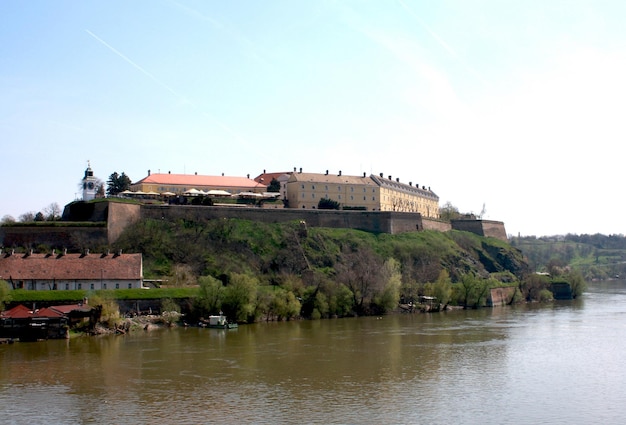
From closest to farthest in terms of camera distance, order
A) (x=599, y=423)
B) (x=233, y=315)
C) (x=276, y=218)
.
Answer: (x=599, y=423), (x=233, y=315), (x=276, y=218)

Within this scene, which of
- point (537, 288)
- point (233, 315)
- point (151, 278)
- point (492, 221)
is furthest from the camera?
point (492, 221)

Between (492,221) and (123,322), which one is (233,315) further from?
(492,221)

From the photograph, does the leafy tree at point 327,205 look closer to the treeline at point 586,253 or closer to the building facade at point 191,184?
the building facade at point 191,184

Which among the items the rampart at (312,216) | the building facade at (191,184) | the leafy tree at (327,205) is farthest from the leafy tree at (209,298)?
the leafy tree at (327,205)

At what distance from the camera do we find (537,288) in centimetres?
7281

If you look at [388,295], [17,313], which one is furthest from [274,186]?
[17,313]

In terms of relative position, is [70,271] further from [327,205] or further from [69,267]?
[327,205]

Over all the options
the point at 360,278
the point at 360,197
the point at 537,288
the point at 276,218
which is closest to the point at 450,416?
the point at 360,278

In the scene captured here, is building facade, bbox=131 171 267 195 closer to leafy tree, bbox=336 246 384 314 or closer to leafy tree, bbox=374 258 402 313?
leafy tree, bbox=336 246 384 314

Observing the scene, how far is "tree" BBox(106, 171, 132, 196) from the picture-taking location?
2845 inches

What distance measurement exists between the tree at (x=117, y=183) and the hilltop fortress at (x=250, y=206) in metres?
1.17

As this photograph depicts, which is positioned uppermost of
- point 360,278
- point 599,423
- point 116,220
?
point 116,220

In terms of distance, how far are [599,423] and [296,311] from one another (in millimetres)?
29491

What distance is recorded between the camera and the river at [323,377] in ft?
78.3
